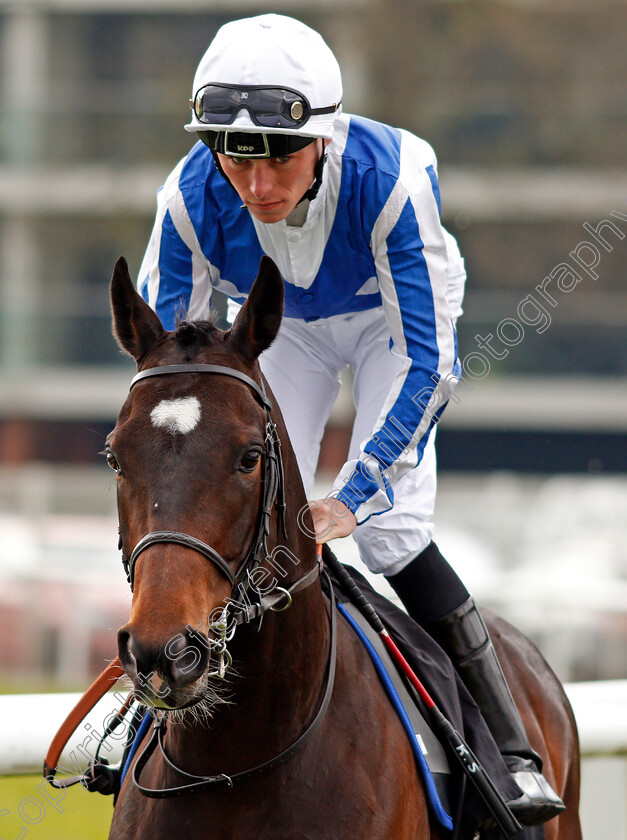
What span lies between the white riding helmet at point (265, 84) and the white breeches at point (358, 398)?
2.61 feet

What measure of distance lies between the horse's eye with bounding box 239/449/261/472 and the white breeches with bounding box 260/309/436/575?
89 cm

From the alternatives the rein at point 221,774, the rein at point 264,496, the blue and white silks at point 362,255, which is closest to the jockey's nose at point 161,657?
the rein at point 264,496

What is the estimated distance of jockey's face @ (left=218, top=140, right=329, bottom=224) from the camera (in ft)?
9.65

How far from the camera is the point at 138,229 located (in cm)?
2159

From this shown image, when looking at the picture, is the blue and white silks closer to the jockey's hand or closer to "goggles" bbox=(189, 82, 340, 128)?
the jockey's hand

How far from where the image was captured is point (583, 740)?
4.62 metres

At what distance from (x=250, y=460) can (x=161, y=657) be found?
0.47m

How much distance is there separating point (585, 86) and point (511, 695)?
21.6 metres

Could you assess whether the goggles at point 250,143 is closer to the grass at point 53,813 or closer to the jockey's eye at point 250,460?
the jockey's eye at point 250,460

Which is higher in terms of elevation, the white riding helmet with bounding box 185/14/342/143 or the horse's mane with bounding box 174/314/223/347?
the white riding helmet with bounding box 185/14/342/143

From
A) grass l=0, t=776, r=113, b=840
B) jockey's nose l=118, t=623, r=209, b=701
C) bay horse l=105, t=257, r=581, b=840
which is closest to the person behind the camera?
jockey's nose l=118, t=623, r=209, b=701

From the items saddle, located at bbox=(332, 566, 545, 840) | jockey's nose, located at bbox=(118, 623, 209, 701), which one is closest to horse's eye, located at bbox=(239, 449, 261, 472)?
jockey's nose, located at bbox=(118, 623, 209, 701)

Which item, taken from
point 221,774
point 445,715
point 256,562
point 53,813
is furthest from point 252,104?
point 53,813

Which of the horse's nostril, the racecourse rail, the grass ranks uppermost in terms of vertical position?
the horse's nostril
